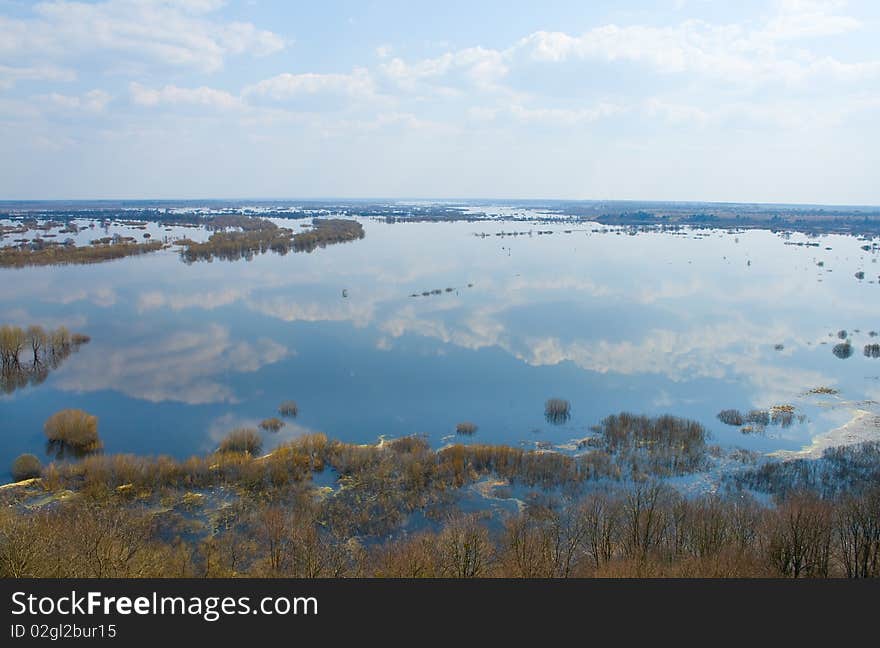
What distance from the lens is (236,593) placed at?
440 cm

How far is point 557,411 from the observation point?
16.8 metres

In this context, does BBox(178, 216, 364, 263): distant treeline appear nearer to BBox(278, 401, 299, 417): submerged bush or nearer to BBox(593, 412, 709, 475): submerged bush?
BBox(278, 401, 299, 417): submerged bush

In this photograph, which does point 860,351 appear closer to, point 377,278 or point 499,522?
point 499,522

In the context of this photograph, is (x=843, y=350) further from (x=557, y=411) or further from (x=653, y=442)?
(x=557, y=411)

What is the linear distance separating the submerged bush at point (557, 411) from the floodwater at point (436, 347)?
0.24m

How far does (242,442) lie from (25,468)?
440cm

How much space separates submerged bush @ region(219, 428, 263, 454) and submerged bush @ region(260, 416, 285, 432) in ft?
2.95

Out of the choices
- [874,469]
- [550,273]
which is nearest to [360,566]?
[874,469]

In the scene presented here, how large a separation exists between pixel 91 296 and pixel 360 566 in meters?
28.9

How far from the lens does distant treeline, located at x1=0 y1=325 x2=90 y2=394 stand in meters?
19.5

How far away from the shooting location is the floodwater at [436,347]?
16375 millimetres

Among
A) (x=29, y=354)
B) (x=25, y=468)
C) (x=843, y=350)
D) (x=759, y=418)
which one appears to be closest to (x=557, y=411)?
(x=759, y=418)

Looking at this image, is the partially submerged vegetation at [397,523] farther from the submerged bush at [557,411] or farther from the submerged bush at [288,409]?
the submerged bush at [288,409]

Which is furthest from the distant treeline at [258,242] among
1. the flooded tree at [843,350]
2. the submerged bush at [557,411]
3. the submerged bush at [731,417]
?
the flooded tree at [843,350]
